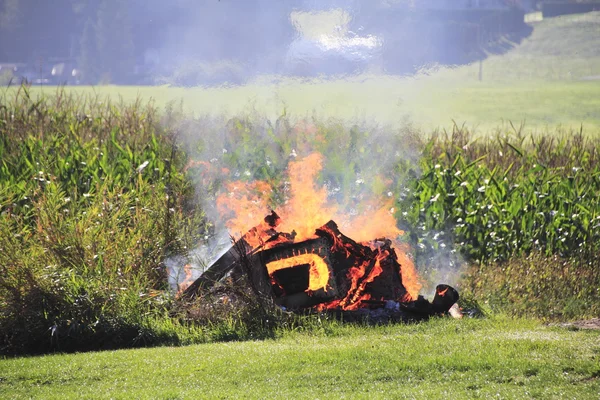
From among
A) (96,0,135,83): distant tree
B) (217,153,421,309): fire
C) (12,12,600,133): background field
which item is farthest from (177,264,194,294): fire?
(96,0,135,83): distant tree

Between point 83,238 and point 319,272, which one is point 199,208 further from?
point 319,272

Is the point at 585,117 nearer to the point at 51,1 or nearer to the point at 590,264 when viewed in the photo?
the point at 590,264

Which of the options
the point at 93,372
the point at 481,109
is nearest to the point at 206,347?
the point at 93,372

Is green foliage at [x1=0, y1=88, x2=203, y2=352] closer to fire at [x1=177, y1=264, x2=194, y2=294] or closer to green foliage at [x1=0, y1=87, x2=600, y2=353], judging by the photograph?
green foliage at [x1=0, y1=87, x2=600, y2=353]

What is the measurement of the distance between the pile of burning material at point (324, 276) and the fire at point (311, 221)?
0.01 meters

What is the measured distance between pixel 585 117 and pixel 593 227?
29.2 ft

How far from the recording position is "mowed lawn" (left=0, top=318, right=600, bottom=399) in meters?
6.96

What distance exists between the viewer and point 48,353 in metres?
8.88

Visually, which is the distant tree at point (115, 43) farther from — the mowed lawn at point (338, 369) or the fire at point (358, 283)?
the mowed lawn at point (338, 369)

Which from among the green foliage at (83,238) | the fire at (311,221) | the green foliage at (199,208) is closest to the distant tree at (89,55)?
the green foliage at (199,208)

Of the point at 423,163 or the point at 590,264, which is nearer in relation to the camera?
the point at 590,264

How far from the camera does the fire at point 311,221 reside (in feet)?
32.1

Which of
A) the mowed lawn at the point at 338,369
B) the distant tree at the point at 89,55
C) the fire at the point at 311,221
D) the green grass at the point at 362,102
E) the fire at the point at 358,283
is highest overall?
the distant tree at the point at 89,55

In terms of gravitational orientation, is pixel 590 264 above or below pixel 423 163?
below
